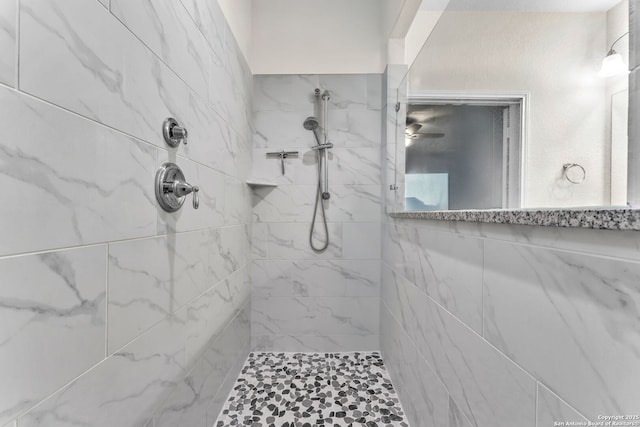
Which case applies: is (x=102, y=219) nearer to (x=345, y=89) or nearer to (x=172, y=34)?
(x=172, y=34)

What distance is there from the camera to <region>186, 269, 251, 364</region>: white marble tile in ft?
3.58

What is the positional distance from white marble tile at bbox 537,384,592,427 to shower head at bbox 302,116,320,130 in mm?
1793

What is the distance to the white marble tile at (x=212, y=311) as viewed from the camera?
109 centimetres

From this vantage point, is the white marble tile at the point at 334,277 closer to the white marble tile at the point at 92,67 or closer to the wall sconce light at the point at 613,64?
the white marble tile at the point at 92,67

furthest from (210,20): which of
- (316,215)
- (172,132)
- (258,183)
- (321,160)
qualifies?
(316,215)

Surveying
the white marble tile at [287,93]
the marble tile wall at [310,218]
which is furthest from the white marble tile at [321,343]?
the white marble tile at [287,93]

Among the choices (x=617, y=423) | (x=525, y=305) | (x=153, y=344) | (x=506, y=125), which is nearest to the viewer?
(x=617, y=423)

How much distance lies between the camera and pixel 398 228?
62.9 inches

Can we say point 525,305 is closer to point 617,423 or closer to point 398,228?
point 617,423

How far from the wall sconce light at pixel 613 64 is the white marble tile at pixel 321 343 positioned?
195cm

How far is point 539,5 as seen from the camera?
0.60 meters

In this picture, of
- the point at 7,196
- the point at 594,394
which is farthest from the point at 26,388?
the point at 594,394

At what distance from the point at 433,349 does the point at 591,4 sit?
1.03 m

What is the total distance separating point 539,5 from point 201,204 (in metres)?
1.19
